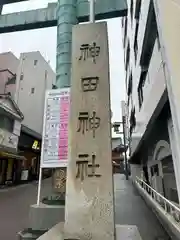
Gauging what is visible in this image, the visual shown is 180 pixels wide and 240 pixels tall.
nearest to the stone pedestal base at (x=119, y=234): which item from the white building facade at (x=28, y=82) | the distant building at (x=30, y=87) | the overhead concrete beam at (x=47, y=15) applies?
the overhead concrete beam at (x=47, y=15)

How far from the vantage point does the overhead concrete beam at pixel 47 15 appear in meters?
5.98

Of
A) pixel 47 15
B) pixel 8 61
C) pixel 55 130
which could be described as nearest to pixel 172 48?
pixel 55 130

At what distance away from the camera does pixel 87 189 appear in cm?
267

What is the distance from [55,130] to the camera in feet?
13.0

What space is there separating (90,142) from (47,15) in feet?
21.2

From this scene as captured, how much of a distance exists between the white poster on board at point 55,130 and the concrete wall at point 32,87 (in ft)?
59.3

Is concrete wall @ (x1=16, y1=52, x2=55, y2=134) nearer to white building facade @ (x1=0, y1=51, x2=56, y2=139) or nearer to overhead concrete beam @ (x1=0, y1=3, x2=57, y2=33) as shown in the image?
white building facade @ (x1=0, y1=51, x2=56, y2=139)

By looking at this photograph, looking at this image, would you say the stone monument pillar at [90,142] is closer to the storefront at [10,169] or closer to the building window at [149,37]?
the building window at [149,37]

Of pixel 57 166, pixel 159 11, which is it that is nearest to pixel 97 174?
pixel 57 166

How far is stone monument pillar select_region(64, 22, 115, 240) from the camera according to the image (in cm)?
254

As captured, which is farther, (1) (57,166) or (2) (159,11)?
(2) (159,11)

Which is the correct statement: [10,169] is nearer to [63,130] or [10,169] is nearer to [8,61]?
[8,61]

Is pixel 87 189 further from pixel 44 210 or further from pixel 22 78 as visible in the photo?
pixel 22 78

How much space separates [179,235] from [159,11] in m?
4.20
